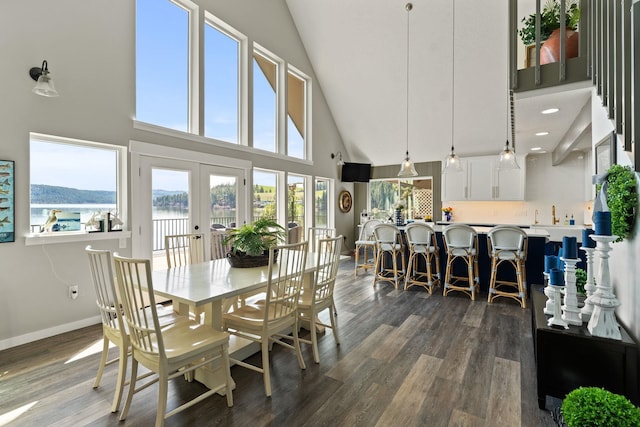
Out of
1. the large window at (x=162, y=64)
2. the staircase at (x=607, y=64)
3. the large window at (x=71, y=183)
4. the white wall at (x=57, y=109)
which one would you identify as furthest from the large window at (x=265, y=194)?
the staircase at (x=607, y=64)

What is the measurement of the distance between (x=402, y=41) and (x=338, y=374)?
561 centimetres

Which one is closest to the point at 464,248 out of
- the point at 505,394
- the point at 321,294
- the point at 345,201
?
the point at 505,394

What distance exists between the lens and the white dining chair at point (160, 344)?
165 cm

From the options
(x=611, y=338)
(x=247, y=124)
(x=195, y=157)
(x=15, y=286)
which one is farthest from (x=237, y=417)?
(x=247, y=124)

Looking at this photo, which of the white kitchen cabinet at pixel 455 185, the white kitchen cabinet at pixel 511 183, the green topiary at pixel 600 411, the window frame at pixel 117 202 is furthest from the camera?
the white kitchen cabinet at pixel 455 185

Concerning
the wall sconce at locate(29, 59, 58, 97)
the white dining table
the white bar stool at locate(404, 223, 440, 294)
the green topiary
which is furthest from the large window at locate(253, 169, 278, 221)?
the green topiary

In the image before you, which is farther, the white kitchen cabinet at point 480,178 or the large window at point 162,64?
the white kitchen cabinet at point 480,178

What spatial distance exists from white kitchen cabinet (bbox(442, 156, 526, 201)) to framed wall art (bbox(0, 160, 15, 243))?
298 inches

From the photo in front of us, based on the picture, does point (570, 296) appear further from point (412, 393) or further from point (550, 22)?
point (550, 22)

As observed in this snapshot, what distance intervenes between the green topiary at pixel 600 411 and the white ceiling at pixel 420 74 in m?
3.07

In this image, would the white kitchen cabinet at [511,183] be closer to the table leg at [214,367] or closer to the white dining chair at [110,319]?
the table leg at [214,367]

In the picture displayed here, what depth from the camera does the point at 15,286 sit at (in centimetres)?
283

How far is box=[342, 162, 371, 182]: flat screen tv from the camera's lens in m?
8.17

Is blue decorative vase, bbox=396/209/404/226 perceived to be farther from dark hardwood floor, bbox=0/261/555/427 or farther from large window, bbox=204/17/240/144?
large window, bbox=204/17/240/144
